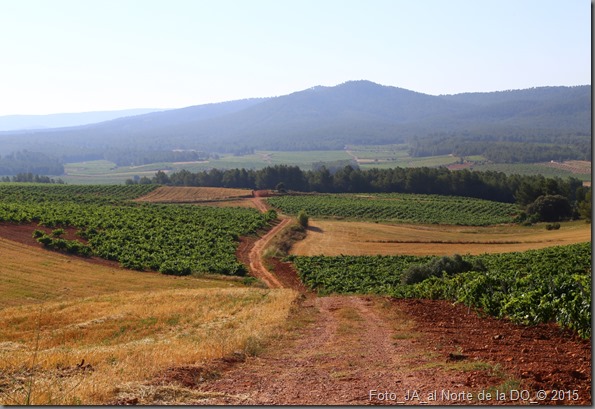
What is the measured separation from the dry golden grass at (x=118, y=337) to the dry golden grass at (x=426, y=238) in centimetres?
2673

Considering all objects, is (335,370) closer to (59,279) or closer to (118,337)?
(118,337)

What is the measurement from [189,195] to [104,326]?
80.9 metres

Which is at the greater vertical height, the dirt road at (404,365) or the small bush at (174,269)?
the dirt road at (404,365)

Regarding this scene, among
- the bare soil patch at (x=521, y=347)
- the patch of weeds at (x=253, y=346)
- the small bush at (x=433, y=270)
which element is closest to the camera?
the bare soil patch at (x=521, y=347)

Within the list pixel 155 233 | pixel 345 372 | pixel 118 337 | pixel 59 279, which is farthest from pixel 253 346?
pixel 155 233

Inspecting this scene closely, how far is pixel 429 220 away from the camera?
77062 millimetres

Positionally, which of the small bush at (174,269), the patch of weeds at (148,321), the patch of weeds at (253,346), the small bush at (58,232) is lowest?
the small bush at (174,269)

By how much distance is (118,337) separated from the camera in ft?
65.4

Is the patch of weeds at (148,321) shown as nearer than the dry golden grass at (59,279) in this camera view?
Yes

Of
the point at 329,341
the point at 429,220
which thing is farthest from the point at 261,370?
the point at 429,220

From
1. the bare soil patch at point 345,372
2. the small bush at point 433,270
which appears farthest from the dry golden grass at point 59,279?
the bare soil patch at point 345,372

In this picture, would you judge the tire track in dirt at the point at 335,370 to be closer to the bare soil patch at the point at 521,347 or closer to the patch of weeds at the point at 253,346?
the patch of weeds at the point at 253,346

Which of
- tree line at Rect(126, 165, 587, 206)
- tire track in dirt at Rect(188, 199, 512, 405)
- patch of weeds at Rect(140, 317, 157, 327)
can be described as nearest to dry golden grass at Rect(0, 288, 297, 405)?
patch of weeds at Rect(140, 317, 157, 327)

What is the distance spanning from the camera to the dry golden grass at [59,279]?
98.9 ft
